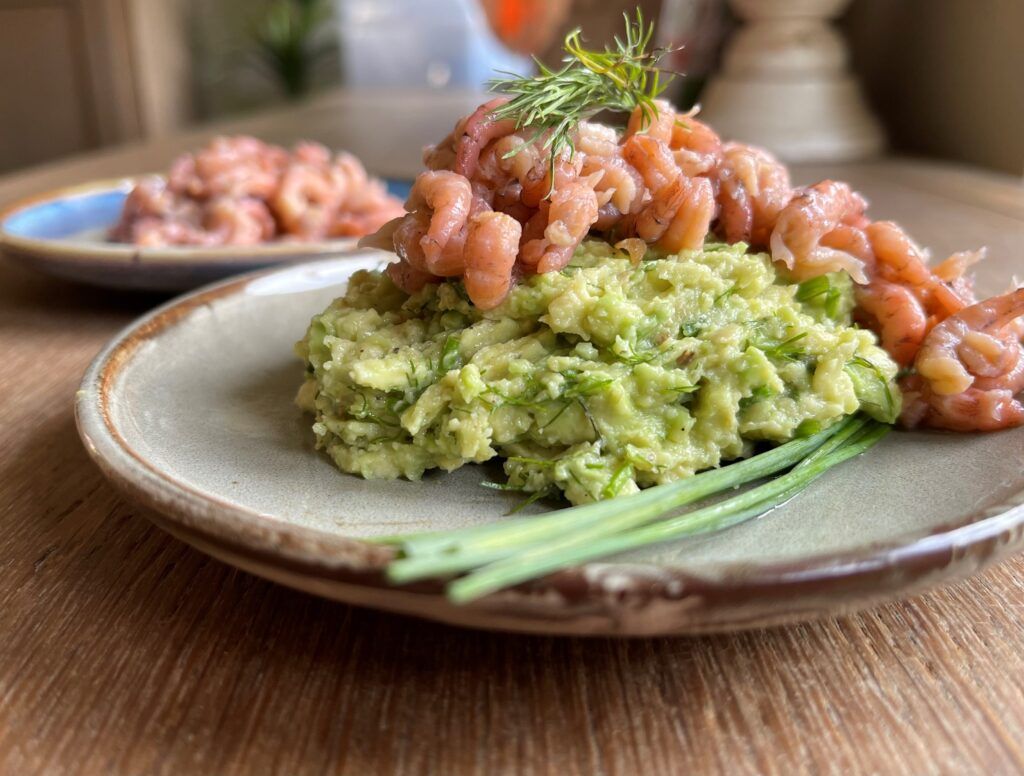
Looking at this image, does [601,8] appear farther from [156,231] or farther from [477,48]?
[477,48]

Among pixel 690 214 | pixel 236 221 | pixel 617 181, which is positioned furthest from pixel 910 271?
pixel 236 221

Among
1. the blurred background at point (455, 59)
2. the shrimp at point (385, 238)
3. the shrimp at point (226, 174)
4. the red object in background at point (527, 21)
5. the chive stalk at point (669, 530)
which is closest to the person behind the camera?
the chive stalk at point (669, 530)

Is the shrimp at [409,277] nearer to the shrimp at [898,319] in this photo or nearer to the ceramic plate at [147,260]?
the shrimp at [898,319]

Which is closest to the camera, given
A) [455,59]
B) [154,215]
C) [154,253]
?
[154,253]

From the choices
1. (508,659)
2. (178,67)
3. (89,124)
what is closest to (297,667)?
(508,659)

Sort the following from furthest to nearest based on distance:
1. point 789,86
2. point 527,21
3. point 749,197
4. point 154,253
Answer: point 527,21
point 789,86
point 154,253
point 749,197

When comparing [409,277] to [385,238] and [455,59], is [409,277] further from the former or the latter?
[455,59]

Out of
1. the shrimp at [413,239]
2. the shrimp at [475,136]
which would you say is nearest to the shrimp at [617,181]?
the shrimp at [475,136]
